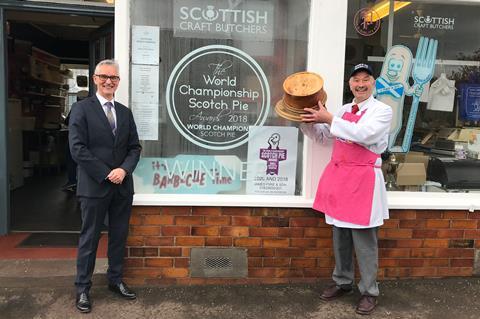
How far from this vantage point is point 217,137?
3766 millimetres

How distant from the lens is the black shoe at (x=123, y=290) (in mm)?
3424

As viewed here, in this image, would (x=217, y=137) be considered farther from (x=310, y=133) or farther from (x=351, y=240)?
(x=351, y=240)

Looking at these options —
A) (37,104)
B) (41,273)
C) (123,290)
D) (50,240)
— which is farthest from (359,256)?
(37,104)

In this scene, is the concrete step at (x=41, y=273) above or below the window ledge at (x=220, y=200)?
below

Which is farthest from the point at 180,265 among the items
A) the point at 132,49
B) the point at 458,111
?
the point at 458,111

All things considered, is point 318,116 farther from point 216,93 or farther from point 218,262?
point 218,262

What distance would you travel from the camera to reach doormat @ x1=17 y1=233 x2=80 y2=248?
4.46m

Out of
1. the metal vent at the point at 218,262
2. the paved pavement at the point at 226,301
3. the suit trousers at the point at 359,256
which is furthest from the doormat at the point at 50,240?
the suit trousers at the point at 359,256

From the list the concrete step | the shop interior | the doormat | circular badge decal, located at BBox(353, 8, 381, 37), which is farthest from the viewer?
the shop interior

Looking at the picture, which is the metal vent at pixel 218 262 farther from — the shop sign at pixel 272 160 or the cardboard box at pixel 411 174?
the cardboard box at pixel 411 174

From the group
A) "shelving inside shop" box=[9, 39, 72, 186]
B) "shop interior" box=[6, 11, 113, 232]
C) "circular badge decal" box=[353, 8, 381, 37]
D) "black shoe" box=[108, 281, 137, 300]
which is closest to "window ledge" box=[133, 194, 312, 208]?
"black shoe" box=[108, 281, 137, 300]

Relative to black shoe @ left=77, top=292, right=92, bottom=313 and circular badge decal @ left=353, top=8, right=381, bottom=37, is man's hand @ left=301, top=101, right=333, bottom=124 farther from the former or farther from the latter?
black shoe @ left=77, top=292, right=92, bottom=313

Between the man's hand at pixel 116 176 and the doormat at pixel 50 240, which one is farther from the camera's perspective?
the doormat at pixel 50 240

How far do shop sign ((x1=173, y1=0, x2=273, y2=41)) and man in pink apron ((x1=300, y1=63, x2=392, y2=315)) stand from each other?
96cm
